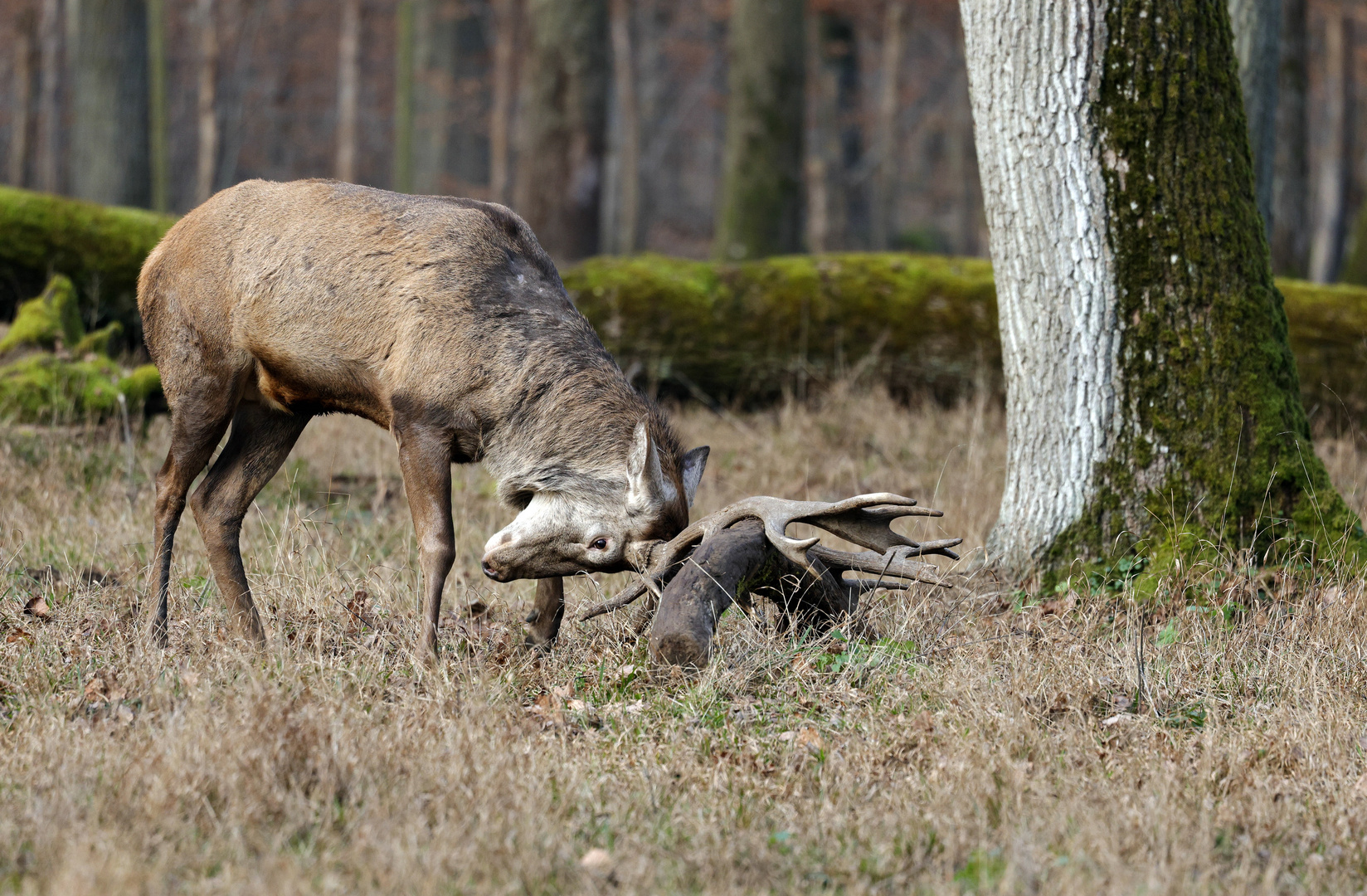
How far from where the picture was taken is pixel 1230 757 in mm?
3838

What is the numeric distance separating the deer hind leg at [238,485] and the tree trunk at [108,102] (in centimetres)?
996

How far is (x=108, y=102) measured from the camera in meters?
14.1

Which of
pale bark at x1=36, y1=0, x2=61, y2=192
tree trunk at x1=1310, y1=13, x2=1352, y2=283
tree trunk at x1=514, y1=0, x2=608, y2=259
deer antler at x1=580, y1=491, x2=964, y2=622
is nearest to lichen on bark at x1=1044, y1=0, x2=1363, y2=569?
deer antler at x1=580, y1=491, x2=964, y2=622

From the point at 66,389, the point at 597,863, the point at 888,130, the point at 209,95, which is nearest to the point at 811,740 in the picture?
the point at 597,863

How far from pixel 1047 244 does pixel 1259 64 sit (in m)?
4.32

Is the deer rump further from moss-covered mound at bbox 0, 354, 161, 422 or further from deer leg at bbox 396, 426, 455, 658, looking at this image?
moss-covered mound at bbox 0, 354, 161, 422

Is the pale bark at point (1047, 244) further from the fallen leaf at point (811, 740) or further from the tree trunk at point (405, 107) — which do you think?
the tree trunk at point (405, 107)

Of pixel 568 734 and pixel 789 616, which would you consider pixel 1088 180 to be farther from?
pixel 568 734

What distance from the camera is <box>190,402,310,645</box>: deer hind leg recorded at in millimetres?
5098

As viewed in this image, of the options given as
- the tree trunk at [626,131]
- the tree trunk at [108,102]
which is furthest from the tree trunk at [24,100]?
the tree trunk at [626,131]

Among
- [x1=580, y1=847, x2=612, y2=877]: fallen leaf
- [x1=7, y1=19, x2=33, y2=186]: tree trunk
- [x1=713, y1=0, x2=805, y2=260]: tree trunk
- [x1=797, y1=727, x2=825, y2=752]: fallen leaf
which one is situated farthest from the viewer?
[x1=7, y1=19, x2=33, y2=186]: tree trunk

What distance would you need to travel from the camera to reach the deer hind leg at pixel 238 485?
16.7 feet

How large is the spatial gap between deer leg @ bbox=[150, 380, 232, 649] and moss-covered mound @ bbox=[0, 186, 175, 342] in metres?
4.09

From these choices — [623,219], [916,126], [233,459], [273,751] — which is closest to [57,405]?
[233,459]
